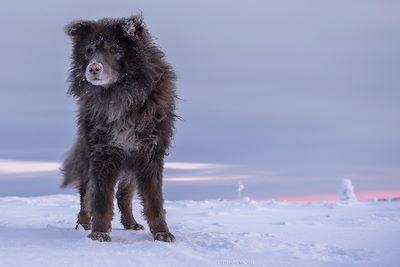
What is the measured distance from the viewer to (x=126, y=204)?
27.0 feet

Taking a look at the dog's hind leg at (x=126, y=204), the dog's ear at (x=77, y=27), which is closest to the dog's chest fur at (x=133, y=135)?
the dog's ear at (x=77, y=27)

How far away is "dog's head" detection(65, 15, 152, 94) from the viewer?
257 inches

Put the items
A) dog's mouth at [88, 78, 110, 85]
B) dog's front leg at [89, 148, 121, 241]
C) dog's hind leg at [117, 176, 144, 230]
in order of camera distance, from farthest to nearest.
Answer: dog's hind leg at [117, 176, 144, 230], dog's front leg at [89, 148, 121, 241], dog's mouth at [88, 78, 110, 85]

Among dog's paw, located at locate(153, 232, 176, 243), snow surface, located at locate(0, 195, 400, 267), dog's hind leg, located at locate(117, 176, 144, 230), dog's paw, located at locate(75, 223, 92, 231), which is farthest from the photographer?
dog's hind leg, located at locate(117, 176, 144, 230)

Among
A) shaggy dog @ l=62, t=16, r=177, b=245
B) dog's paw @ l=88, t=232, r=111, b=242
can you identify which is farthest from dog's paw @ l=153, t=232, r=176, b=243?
dog's paw @ l=88, t=232, r=111, b=242

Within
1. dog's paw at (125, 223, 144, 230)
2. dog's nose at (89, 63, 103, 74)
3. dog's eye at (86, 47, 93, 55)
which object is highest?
dog's eye at (86, 47, 93, 55)

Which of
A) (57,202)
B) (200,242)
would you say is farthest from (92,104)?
(57,202)

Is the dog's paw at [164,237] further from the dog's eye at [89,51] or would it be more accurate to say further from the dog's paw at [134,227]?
the dog's eye at [89,51]

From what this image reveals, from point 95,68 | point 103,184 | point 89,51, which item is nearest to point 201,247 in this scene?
point 103,184

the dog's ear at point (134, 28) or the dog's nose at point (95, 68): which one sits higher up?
the dog's ear at point (134, 28)

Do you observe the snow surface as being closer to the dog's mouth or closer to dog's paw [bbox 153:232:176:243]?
dog's paw [bbox 153:232:176:243]

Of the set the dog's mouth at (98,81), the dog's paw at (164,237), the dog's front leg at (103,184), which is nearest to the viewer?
the dog's mouth at (98,81)

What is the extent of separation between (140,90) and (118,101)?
0.30 meters

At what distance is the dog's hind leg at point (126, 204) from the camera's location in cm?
811
